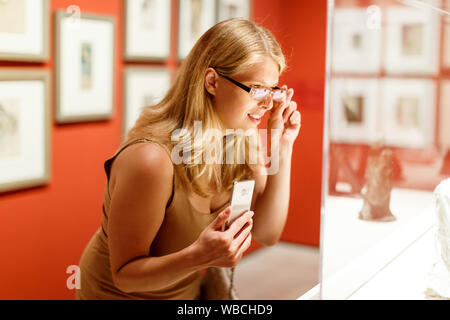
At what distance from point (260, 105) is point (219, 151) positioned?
0.32 feet

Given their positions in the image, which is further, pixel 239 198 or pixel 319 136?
pixel 319 136

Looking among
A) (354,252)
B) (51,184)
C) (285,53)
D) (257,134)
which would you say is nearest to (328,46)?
(285,53)

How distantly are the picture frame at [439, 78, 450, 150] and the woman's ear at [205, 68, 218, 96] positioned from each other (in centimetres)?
41

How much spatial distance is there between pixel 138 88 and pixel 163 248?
1.09 meters

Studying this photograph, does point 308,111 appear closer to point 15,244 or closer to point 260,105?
point 260,105

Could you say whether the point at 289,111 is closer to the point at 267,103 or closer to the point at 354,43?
the point at 267,103

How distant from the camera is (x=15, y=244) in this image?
142 centimetres

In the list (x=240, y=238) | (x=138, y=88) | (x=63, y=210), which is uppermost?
(x=138, y=88)

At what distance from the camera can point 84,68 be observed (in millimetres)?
1670

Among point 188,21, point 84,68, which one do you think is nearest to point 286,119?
point 188,21

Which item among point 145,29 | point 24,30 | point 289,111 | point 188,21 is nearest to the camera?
point 289,111

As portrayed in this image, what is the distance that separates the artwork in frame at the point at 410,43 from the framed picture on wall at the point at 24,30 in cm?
95

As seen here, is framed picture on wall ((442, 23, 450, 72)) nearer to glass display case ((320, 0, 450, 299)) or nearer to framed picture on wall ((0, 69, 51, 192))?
glass display case ((320, 0, 450, 299))

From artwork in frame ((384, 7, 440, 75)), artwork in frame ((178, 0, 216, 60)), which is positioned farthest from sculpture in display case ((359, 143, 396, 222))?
artwork in frame ((178, 0, 216, 60))
